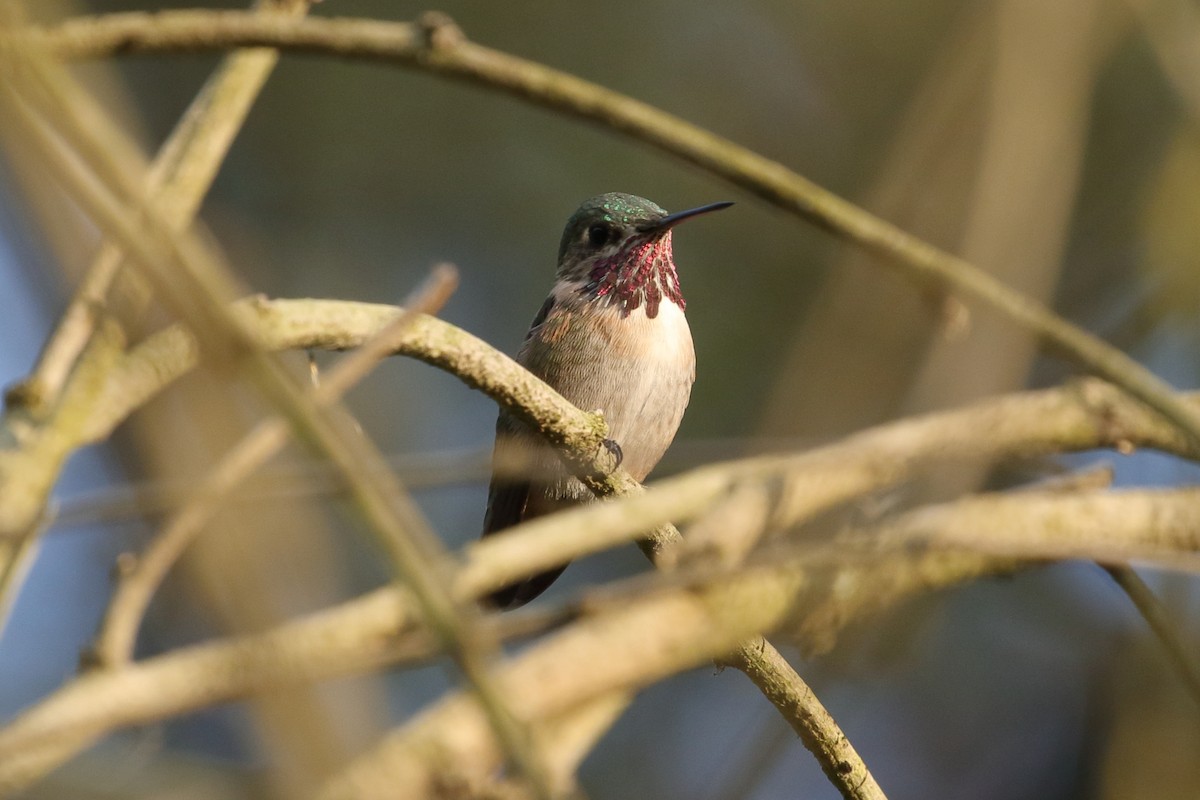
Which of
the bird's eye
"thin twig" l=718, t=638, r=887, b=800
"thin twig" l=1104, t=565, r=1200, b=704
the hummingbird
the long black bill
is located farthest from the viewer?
the bird's eye

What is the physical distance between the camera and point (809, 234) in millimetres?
9055

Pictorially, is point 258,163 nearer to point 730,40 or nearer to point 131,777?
point 730,40

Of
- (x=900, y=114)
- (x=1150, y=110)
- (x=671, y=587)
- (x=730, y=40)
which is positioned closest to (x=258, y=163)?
(x=730, y=40)

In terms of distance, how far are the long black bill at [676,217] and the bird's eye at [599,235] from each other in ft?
0.60

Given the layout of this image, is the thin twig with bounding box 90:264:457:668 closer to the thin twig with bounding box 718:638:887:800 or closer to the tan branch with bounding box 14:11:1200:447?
the tan branch with bounding box 14:11:1200:447

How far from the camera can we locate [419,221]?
958cm

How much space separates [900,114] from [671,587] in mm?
8412

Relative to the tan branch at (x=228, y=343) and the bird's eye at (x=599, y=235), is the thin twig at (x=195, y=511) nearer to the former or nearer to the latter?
the tan branch at (x=228, y=343)

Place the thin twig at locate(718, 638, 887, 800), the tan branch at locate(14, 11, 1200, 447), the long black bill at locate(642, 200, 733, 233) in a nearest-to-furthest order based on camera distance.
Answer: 1. the tan branch at locate(14, 11, 1200, 447)
2. the thin twig at locate(718, 638, 887, 800)
3. the long black bill at locate(642, 200, 733, 233)

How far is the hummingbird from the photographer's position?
504 cm

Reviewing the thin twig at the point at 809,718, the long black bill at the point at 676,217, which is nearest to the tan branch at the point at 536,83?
the thin twig at the point at 809,718

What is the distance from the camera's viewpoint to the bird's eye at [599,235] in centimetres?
543

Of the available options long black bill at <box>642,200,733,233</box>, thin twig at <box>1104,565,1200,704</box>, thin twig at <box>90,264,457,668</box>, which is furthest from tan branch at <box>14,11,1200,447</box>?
long black bill at <box>642,200,733,233</box>

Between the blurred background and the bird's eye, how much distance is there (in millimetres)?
1025
